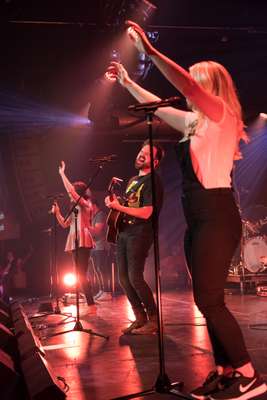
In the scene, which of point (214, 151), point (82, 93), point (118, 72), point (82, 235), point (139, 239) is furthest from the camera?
point (82, 93)

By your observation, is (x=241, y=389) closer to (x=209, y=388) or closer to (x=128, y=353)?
(x=209, y=388)

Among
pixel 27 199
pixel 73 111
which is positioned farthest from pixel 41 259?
pixel 73 111

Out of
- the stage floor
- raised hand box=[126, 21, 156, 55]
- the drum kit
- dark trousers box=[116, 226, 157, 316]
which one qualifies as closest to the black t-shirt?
A: dark trousers box=[116, 226, 157, 316]

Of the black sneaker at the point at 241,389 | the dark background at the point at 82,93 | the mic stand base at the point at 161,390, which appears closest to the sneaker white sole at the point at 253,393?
the black sneaker at the point at 241,389

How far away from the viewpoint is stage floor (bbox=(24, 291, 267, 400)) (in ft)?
10.5

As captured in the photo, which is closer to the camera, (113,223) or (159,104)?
(159,104)

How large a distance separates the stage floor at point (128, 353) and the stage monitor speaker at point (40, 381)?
0.83 ft

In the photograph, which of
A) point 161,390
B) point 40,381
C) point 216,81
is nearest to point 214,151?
point 216,81

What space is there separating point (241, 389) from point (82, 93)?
8968 millimetres

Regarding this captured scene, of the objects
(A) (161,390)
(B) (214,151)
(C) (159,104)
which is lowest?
(A) (161,390)

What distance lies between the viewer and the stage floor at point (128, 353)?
320cm

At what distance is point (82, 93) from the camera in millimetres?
10586

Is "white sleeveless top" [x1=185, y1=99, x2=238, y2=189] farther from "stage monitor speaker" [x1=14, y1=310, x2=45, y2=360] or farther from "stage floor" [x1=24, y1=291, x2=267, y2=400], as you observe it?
"stage monitor speaker" [x1=14, y1=310, x2=45, y2=360]

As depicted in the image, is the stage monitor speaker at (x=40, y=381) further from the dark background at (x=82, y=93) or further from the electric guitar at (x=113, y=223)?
the dark background at (x=82, y=93)
